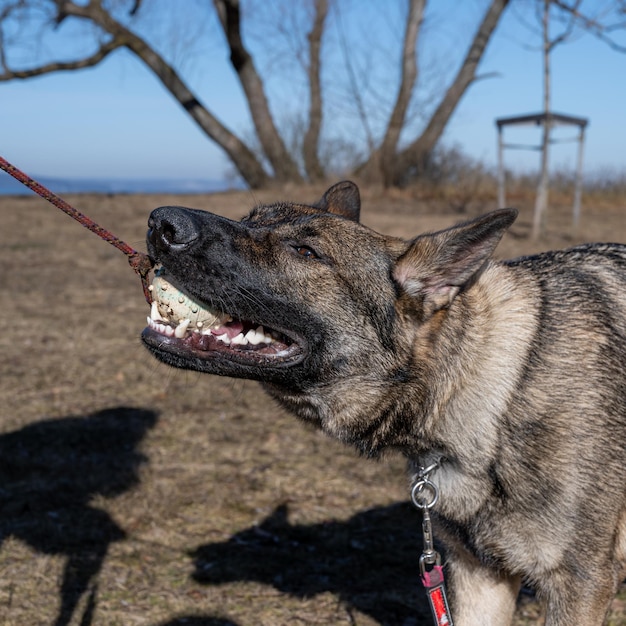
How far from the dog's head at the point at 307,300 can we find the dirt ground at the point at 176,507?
136 cm

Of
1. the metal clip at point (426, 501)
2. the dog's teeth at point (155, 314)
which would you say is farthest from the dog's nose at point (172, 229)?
the metal clip at point (426, 501)

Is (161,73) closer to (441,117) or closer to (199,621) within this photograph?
(441,117)

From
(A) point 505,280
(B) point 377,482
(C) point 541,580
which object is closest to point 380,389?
(A) point 505,280

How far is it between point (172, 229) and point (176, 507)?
2542 millimetres

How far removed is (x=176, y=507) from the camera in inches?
184

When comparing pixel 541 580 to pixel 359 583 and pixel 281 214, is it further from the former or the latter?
pixel 281 214

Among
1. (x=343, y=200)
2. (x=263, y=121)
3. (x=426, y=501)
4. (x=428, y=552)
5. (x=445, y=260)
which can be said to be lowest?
(x=428, y=552)

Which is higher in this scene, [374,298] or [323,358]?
[374,298]

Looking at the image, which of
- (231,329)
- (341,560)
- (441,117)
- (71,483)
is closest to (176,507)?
(71,483)

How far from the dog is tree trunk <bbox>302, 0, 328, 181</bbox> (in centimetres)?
1940

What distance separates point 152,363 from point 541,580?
5.23 m

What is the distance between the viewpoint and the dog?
2680mm

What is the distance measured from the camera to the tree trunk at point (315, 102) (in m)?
22.1

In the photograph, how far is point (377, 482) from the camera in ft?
16.7
